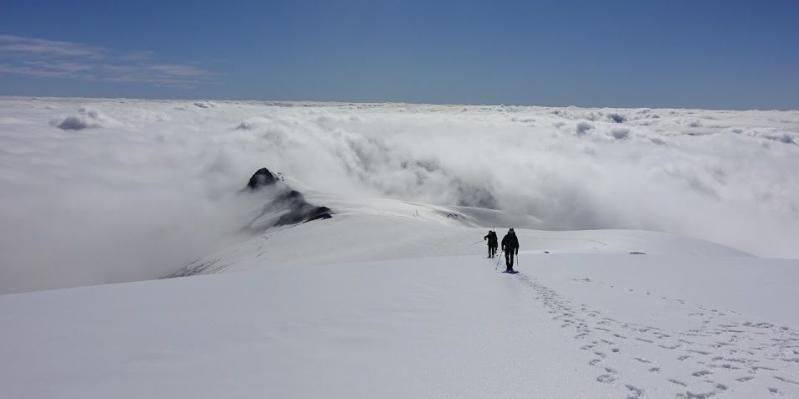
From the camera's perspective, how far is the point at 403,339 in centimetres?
1012

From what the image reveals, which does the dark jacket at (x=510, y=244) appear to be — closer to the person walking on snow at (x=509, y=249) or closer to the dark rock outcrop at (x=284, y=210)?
the person walking on snow at (x=509, y=249)

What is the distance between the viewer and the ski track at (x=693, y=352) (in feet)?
24.9

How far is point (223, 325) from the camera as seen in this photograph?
11.2m

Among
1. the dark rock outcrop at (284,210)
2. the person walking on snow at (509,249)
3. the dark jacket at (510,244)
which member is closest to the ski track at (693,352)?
the person walking on snow at (509,249)

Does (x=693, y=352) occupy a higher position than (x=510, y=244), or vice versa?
(x=510, y=244)

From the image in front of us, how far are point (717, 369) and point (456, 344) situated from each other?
4.51 metres

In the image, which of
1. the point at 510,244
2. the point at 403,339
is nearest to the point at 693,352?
the point at 403,339

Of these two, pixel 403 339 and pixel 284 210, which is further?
pixel 284 210

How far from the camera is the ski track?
7590 millimetres

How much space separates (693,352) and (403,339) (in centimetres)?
560

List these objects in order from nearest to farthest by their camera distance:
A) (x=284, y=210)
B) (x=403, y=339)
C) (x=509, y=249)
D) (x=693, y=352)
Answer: (x=693, y=352) → (x=403, y=339) → (x=509, y=249) → (x=284, y=210)

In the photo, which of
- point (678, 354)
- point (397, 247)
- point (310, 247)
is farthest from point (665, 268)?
point (310, 247)

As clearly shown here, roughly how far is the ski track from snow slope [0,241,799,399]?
1.5 inches

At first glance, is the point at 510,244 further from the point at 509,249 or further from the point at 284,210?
the point at 284,210
